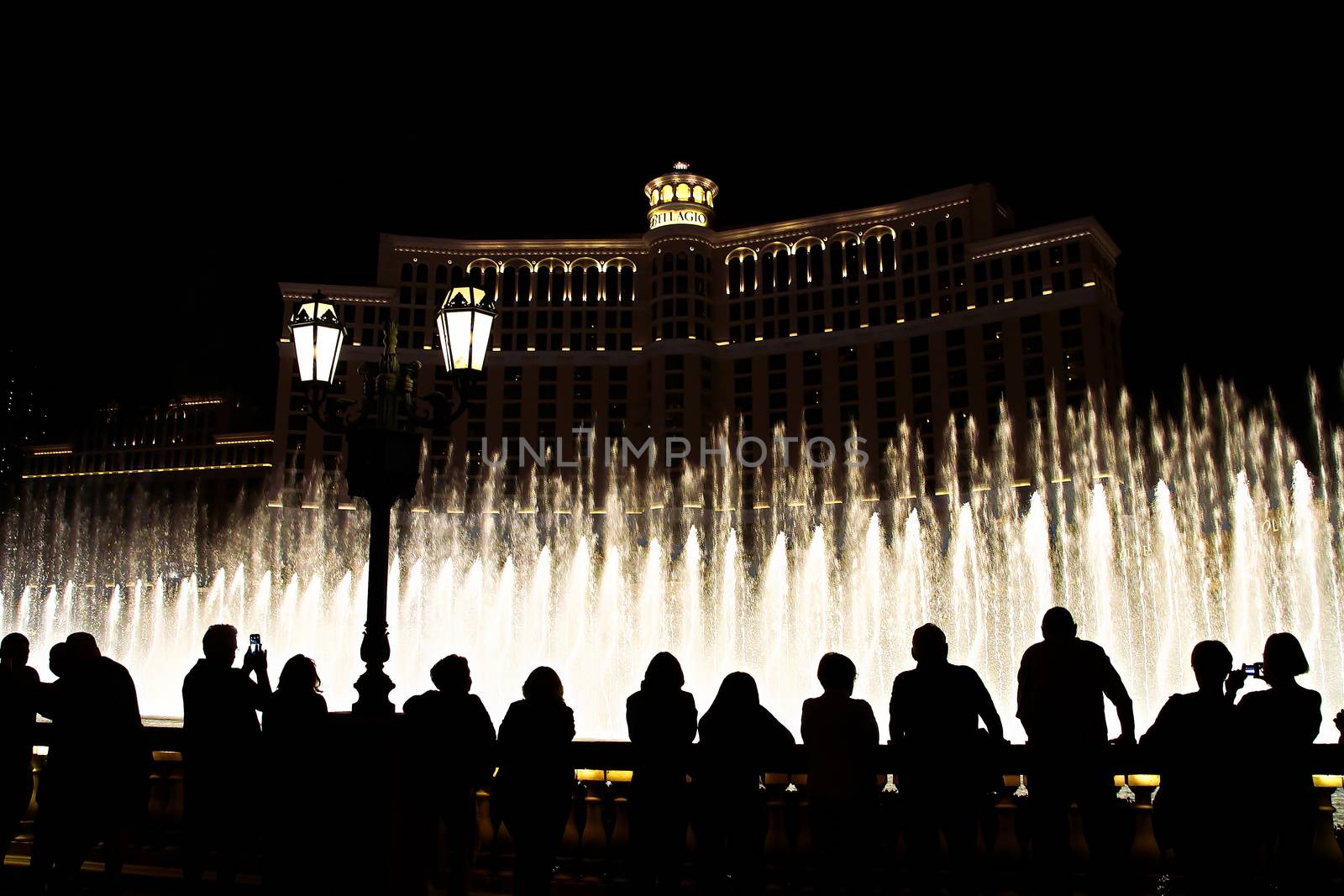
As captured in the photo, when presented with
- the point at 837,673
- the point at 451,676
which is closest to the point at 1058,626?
the point at 837,673

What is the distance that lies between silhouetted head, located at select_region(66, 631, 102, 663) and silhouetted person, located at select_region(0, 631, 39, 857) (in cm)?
29

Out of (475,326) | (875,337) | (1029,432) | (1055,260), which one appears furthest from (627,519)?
(475,326)

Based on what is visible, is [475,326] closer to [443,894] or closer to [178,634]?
[443,894]

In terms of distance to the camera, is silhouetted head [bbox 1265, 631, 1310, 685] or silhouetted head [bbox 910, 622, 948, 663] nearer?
silhouetted head [bbox 1265, 631, 1310, 685]

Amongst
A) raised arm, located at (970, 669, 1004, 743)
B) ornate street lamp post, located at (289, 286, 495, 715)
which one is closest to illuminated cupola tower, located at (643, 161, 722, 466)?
ornate street lamp post, located at (289, 286, 495, 715)

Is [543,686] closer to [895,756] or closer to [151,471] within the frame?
[895,756]

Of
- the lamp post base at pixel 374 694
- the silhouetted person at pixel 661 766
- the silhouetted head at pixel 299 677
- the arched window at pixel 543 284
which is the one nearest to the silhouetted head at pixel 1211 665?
the silhouetted person at pixel 661 766

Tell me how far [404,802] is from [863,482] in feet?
207

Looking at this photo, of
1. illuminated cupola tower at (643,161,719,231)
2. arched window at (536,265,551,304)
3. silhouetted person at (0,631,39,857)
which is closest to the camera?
silhouetted person at (0,631,39,857)

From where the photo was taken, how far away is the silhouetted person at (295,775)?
5.37 metres

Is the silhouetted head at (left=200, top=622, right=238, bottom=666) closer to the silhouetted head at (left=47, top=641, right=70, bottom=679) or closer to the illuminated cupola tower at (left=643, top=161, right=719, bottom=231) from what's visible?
the silhouetted head at (left=47, top=641, right=70, bottom=679)

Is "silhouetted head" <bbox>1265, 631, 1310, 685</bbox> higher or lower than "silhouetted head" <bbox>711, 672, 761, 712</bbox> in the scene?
higher

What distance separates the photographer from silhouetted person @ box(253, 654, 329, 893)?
5.37 meters

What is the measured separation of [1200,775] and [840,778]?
1.64 metres
